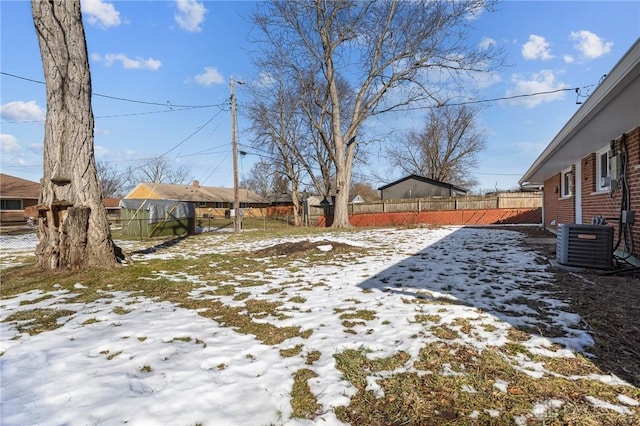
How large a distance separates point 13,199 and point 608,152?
36.4 metres

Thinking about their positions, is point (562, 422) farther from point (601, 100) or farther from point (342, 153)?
point (342, 153)

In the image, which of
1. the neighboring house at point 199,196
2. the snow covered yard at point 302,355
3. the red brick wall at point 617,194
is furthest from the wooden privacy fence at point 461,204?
the neighboring house at point 199,196

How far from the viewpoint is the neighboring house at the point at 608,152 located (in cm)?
368

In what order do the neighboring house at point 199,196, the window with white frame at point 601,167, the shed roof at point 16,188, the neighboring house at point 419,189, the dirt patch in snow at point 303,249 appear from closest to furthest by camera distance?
the window with white frame at point 601,167, the dirt patch in snow at point 303,249, the shed roof at point 16,188, the neighboring house at point 419,189, the neighboring house at point 199,196

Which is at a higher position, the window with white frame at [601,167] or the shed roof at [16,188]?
the shed roof at [16,188]

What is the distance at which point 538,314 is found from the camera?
3305mm

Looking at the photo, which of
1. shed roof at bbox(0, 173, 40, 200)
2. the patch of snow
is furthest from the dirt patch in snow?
shed roof at bbox(0, 173, 40, 200)

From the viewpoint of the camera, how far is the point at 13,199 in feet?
83.9

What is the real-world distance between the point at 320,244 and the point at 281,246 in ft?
3.66

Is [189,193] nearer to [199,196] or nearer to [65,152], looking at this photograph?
[199,196]

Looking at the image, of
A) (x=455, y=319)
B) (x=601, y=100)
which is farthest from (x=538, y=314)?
(x=601, y=100)

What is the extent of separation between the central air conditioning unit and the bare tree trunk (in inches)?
319

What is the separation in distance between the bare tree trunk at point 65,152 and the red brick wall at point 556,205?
1263cm

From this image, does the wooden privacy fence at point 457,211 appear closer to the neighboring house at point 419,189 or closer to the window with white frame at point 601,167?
the neighboring house at point 419,189
